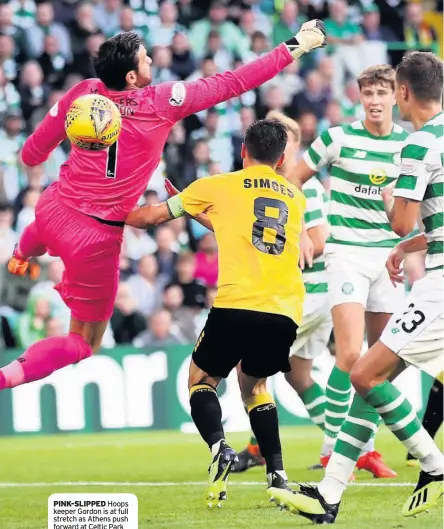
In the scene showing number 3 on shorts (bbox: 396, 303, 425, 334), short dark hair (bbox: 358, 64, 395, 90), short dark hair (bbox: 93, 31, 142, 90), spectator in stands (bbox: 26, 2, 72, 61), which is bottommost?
number 3 on shorts (bbox: 396, 303, 425, 334)

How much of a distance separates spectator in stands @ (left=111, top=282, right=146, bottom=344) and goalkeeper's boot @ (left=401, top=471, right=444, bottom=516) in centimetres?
827

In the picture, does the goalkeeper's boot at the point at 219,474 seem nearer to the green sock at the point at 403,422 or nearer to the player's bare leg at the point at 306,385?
the green sock at the point at 403,422

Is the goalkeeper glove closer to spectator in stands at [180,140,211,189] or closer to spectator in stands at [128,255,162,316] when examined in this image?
spectator in stands at [128,255,162,316]

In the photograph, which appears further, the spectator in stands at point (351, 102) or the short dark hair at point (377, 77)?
the spectator in stands at point (351, 102)

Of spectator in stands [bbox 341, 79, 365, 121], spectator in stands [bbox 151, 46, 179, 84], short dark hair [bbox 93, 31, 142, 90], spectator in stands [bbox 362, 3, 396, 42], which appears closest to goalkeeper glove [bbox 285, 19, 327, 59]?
short dark hair [bbox 93, 31, 142, 90]

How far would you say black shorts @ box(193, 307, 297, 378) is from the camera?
666cm

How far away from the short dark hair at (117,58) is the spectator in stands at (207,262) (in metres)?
7.79

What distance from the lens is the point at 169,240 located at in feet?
50.1

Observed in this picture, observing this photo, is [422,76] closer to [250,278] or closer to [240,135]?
[250,278]

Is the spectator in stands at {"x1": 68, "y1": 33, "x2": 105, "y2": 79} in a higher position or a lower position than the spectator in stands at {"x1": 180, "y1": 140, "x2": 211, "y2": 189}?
higher

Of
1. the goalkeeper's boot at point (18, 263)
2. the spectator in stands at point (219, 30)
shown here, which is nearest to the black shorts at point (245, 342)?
the goalkeeper's boot at point (18, 263)

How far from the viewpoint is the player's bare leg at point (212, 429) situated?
21.3ft

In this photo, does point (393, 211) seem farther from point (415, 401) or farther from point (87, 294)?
point (415, 401)

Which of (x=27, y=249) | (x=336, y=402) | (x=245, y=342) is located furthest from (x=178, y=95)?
(x=336, y=402)
